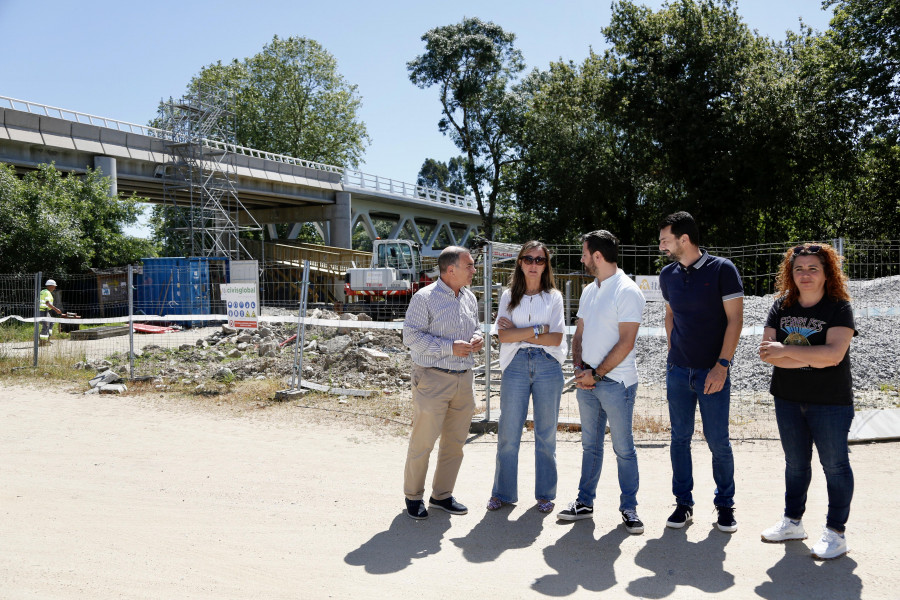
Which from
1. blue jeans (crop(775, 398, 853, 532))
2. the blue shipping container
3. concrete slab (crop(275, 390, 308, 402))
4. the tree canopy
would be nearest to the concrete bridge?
the blue shipping container

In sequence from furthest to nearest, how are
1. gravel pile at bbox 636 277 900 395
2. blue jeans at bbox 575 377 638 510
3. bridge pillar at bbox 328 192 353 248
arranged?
1. bridge pillar at bbox 328 192 353 248
2. gravel pile at bbox 636 277 900 395
3. blue jeans at bbox 575 377 638 510

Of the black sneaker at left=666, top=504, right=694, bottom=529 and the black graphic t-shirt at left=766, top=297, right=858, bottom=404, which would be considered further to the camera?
the black sneaker at left=666, top=504, right=694, bottom=529

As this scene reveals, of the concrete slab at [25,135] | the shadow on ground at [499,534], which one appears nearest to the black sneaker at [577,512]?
the shadow on ground at [499,534]

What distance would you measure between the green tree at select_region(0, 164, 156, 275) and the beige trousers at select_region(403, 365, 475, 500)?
975 inches

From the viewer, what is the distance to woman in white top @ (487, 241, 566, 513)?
15.8 ft

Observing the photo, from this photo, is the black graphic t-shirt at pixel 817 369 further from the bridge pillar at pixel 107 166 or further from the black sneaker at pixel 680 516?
the bridge pillar at pixel 107 166

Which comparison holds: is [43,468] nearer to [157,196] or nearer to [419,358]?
[419,358]

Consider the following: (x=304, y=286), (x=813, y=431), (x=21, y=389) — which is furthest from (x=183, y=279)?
(x=813, y=431)

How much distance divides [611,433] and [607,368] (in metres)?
0.45

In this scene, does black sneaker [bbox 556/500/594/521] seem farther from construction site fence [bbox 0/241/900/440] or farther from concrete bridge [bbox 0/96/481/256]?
concrete bridge [bbox 0/96/481/256]

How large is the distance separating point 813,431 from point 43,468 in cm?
657

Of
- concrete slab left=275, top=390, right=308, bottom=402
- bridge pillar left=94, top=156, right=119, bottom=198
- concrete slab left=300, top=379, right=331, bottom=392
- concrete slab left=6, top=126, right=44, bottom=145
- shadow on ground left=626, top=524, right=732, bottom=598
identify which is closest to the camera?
shadow on ground left=626, top=524, right=732, bottom=598

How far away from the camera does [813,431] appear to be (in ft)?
13.2

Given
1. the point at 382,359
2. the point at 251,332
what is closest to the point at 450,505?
the point at 382,359
